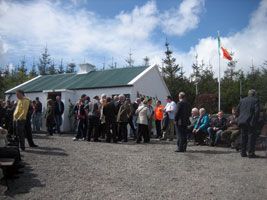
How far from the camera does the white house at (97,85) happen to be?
53.0ft

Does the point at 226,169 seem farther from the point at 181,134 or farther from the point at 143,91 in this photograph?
the point at 143,91

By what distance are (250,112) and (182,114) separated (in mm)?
2111

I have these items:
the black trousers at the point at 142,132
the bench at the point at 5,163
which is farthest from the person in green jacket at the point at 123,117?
the bench at the point at 5,163

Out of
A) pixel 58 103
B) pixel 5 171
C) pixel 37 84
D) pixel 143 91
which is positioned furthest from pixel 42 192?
pixel 37 84

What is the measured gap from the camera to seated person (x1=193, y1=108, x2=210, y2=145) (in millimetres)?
10039

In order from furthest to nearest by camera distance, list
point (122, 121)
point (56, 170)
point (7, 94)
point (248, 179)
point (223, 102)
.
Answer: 1. point (223, 102)
2. point (7, 94)
3. point (122, 121)
4. point (56, 170)
5. point (248, 179)

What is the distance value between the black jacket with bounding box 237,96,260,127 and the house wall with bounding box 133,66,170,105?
8942 mm

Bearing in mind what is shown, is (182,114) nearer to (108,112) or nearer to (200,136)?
(200,136)

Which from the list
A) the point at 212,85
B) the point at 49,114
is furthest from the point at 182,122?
the point at 212,85

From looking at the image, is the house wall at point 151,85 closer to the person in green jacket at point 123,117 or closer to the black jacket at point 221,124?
the person in green jacket at point 123,117

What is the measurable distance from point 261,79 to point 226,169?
20.8m

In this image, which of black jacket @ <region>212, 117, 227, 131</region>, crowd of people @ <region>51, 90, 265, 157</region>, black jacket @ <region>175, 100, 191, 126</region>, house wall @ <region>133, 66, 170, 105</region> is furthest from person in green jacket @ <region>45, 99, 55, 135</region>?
black jacket @ <region>212, 117, 227, 131</region>

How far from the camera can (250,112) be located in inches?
288

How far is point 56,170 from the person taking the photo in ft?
18.5
